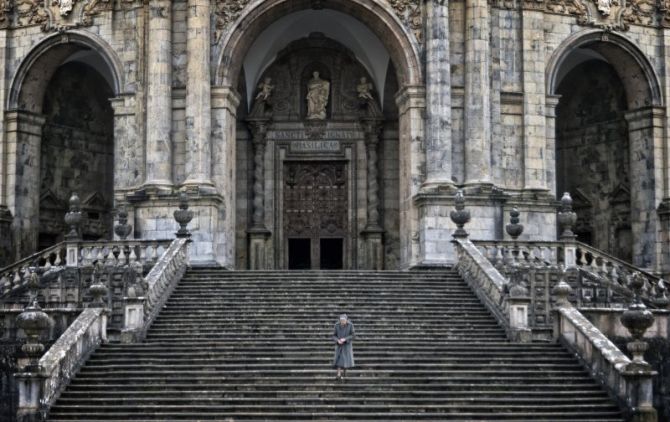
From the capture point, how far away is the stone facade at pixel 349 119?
111 feet

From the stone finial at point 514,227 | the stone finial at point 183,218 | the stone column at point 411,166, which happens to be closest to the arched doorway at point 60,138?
the stone finial at point 183,218

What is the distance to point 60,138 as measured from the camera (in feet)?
127

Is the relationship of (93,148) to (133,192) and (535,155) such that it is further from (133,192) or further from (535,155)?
(535,155)

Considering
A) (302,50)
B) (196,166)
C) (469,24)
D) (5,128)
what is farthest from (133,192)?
(469,24)

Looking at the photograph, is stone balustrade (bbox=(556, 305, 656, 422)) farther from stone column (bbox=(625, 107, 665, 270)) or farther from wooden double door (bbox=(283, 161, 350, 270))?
wooden double door (bbox=(283, 161, 350, 270))

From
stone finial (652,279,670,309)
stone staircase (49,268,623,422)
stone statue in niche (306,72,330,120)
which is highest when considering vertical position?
stone statue in niche (306,72,330,120)

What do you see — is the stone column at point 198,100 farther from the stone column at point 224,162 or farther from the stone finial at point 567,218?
the stone finial at point 567,218

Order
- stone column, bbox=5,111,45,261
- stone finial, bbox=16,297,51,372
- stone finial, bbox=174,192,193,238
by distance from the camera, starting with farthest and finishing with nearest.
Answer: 1. stone column, bbox=5,111,45,261
2. stone finial, bbox=174,192,193,238
3. stone finial, bbox=16,297,51,372

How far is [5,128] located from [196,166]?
22.0 feet

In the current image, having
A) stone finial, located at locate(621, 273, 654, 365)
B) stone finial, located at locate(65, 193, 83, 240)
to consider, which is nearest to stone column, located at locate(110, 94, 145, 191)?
stone finial, located at locate(65, 193, 83, 240)

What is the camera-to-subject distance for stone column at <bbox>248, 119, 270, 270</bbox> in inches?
1460

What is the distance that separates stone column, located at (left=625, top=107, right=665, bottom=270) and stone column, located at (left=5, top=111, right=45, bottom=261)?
58.2ft

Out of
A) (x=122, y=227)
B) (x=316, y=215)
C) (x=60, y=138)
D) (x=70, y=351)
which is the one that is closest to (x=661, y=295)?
(x=316, y=215)

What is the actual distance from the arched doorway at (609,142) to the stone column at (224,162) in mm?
9342
